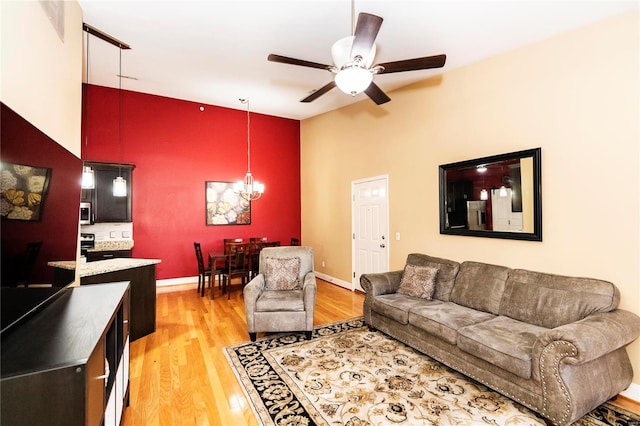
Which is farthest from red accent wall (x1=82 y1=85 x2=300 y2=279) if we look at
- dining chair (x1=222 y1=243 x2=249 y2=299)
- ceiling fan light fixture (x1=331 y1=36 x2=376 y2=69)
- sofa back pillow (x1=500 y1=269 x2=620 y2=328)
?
sofa back pillow (x1=500 y1=269 x2=620 y2=328)

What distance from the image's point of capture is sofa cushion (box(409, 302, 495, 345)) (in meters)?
2.81

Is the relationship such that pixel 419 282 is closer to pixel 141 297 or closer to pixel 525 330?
pixel 525 330

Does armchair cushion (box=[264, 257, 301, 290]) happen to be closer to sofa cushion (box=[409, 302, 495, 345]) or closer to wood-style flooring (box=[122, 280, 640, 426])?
wood-style flooring (box=[122, 280, 640, 426])

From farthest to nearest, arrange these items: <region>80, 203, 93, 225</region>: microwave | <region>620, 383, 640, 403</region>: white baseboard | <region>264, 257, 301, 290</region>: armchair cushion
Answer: <region>80, 203, 93, 225</region>: microwave, <region>264, 257, 301, 290</region>: armchair cushion, <region>620, 383, 640, 403</region>: white baseboard

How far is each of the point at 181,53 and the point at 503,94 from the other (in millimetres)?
3949

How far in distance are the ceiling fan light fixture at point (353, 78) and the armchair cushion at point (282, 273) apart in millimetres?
2493

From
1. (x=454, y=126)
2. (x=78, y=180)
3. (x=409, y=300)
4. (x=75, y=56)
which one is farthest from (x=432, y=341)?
(x=75, y=56)

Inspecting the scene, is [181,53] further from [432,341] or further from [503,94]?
[432,341]

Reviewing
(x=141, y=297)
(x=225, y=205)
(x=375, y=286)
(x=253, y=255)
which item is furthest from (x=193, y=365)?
(x=225, y=205)

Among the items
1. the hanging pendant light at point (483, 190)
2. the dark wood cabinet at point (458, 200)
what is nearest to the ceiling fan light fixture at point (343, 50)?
the hanging pendant light at point (483, 190)

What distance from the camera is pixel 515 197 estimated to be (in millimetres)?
3348

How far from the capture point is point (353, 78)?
90.6 inches

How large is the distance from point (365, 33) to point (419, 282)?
9.02ft

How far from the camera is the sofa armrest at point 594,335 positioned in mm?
2016
